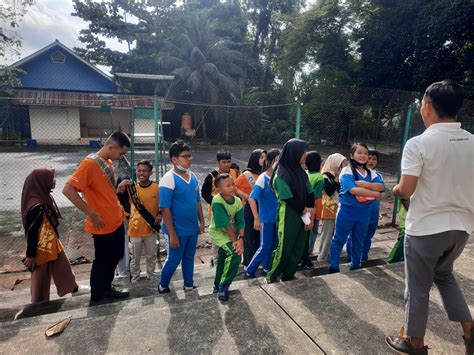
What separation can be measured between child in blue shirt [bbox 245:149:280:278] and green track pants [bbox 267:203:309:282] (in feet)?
1.38

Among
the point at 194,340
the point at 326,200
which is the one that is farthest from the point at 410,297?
the point at 326,200

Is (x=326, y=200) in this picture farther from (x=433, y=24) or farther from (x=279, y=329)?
(x=433, y=24)

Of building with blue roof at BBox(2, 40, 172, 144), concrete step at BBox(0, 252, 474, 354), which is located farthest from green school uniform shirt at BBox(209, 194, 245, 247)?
building with blue roof at BBox(2, 40, 172, 144)

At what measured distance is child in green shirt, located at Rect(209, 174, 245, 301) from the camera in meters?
2.75

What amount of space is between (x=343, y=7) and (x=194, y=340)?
21.5 metres

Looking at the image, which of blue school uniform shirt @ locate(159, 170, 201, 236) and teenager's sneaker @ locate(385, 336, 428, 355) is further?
blue school uniform shirt @ locate(159, 170, 201, 236)

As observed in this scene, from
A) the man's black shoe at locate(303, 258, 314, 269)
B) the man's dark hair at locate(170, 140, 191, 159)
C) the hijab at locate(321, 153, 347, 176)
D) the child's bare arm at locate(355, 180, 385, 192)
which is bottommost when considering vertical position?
the man's black shoe at locate(303, 258, 314, 269)

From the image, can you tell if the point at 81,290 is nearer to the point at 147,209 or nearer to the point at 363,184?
the point at 147,209

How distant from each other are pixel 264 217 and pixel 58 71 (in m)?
23.0

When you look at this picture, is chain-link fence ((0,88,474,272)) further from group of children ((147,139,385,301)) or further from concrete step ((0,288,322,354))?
concrete step ((0,288,322,354))

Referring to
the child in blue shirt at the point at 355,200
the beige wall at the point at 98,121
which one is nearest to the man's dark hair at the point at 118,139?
the child in blue shirt at the point at 355,200

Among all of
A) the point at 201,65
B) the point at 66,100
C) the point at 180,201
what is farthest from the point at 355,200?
the point at 201,65

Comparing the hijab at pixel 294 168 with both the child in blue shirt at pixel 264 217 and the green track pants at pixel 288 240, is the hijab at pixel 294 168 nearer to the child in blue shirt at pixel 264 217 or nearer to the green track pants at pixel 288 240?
the green track pants at pixel 288 240

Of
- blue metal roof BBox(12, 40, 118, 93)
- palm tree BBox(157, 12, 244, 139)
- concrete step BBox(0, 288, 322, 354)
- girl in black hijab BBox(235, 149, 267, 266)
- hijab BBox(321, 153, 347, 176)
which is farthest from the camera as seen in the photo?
palm tree BBox(157, 12, 244, 139)
